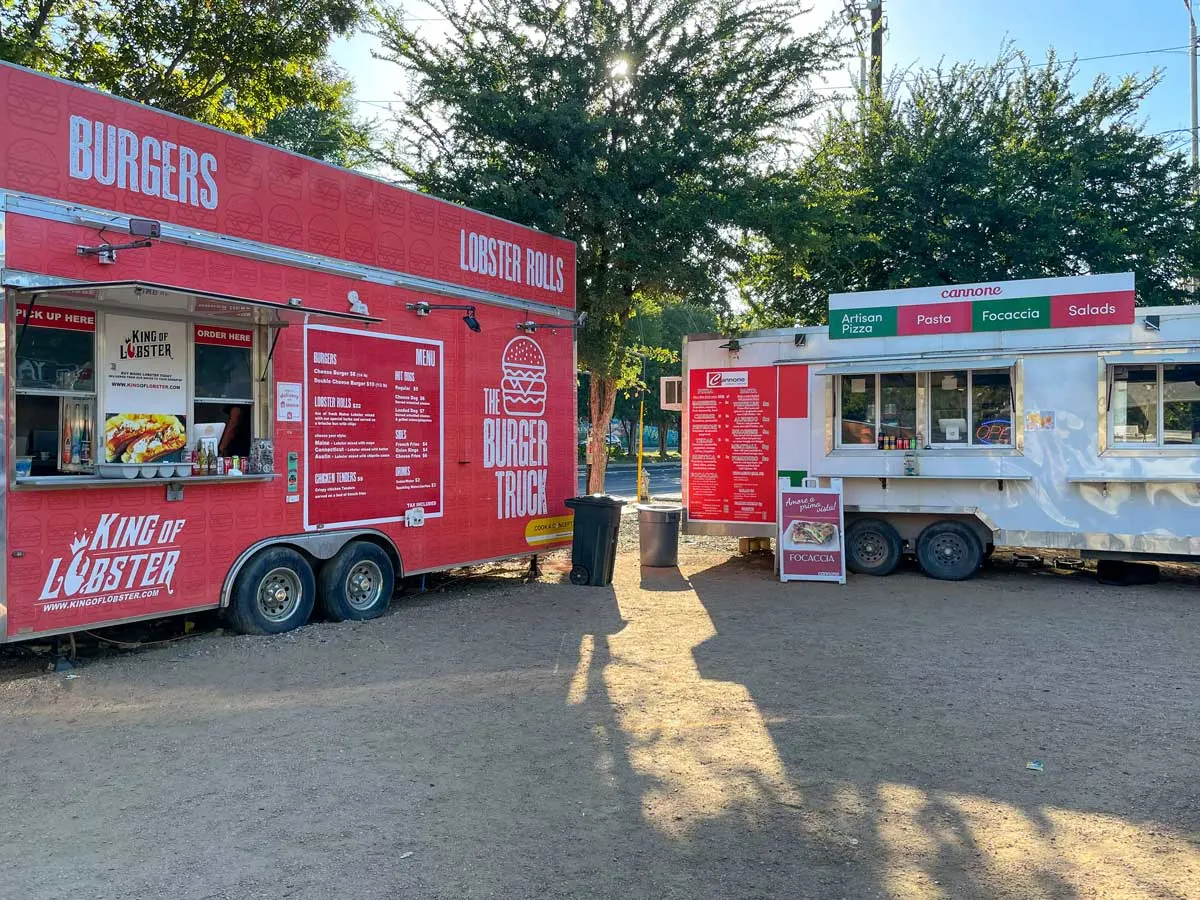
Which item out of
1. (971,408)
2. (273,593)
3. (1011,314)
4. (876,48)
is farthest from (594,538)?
(876,48)

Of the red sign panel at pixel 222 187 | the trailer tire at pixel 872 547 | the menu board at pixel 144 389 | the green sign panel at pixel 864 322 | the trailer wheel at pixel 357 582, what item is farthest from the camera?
the trailer tire at pixel 872 547

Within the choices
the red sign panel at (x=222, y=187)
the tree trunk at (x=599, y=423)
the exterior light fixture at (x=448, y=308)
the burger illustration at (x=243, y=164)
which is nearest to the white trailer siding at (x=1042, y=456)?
the tree trunk at (x=599, y=423)

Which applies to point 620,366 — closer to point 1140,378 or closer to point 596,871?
point 1140,378

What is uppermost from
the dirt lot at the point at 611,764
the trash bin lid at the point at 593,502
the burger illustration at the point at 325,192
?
the burger illustration at the point at 325,192

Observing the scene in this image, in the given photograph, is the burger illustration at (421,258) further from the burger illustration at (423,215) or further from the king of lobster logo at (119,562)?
the king of lobster logo at (119,562)

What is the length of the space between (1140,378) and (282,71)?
12094 mm

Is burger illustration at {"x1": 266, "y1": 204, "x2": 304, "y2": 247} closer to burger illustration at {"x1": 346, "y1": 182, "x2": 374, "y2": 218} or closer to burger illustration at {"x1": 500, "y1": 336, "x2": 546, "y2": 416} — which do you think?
burger illustration at {"x1": 346, "y1": 182, "x2": 374, "y2": 218}

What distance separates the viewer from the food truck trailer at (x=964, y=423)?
9984 mm

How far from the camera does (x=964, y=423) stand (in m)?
10.8

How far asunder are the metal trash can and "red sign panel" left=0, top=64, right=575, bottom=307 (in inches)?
144

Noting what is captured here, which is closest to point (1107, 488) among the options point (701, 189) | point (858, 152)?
point (701, 189)

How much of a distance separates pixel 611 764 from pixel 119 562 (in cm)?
397

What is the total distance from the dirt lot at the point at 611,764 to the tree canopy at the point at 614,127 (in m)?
6.01

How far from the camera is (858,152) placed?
16.9 meters
